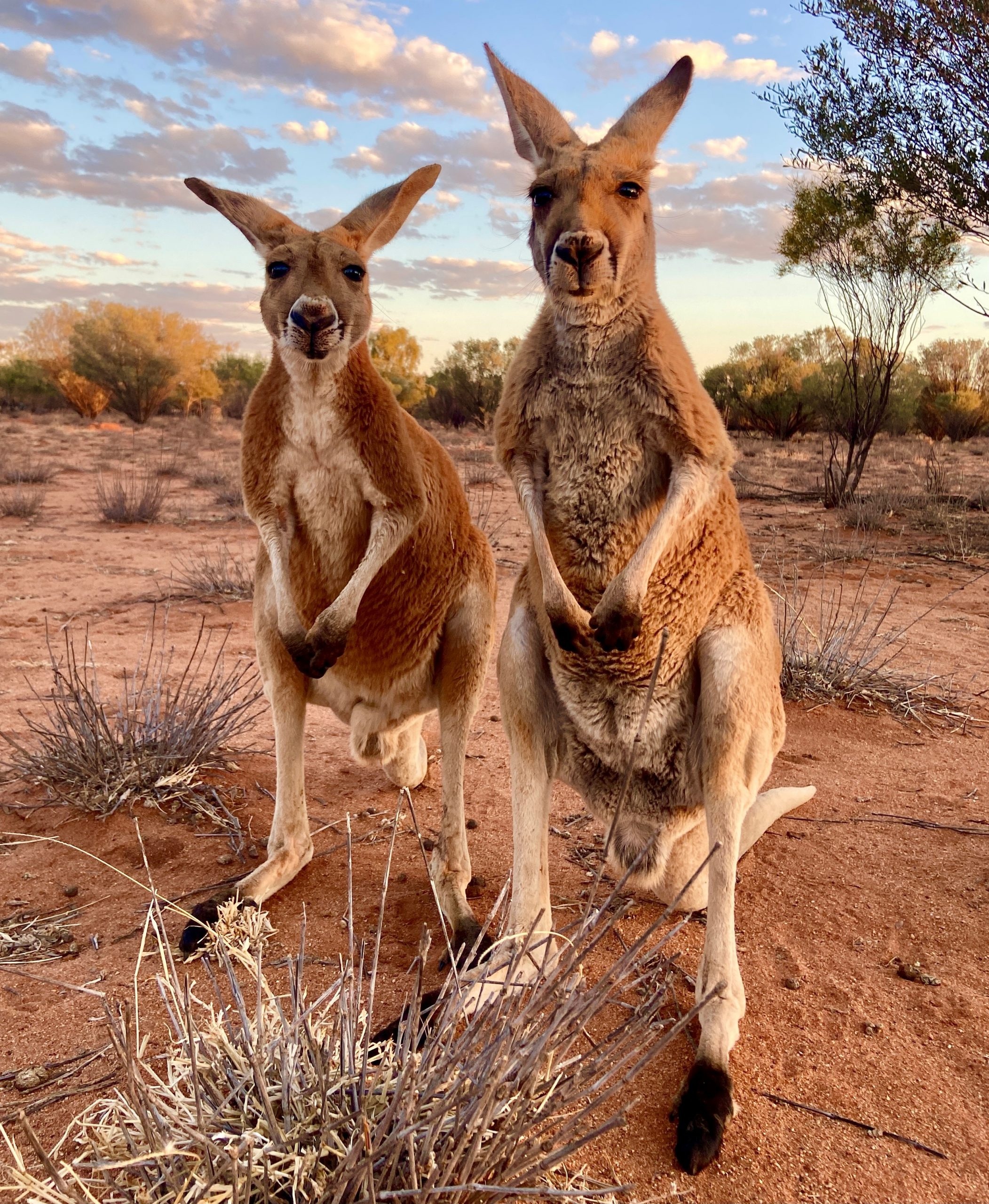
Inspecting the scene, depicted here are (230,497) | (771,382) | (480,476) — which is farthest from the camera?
(771,382)

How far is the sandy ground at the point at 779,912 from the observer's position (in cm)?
211

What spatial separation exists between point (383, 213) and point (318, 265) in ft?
1.46

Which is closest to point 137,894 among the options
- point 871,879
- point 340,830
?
point 340,830

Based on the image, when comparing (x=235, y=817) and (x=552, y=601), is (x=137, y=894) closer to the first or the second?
(x=235, y=817)

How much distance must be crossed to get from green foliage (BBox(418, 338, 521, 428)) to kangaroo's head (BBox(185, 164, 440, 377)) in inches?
1000

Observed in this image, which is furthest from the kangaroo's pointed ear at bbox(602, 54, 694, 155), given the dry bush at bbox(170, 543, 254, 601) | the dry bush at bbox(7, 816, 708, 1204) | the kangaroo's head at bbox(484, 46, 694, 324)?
the dry bush at bbox(170, 543, 254, 601)

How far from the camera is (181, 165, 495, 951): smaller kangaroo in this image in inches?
124

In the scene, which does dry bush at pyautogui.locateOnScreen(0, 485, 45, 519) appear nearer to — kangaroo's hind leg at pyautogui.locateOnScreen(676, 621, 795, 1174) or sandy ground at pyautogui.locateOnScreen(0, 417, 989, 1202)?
sandy ground at pyautogui.locateOnScreen(0, 417, 989, 1202)

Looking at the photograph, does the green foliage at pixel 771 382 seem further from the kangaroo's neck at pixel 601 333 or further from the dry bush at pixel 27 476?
the kangaroo's neck at pixel 601 333

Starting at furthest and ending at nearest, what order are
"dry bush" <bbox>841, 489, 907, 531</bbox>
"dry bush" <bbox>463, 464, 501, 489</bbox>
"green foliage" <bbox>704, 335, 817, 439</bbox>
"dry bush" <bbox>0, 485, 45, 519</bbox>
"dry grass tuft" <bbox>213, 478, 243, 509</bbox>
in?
"green foliage" <bbox>704, 335, 817, 439</bbox> → "dry bush" <bbox>463, 464, 501, 489</bbox> → "dry grass tuft" <bbox>213, 478, 243, 509</bbox> → "dry bush" <bbox>0, 485, 45, 519</bbox> → "dry bush" <bbox>841, 489, 907, 531</bbox>

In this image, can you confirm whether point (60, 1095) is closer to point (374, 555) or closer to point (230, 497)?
point (374, 555)

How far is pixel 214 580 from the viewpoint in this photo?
320 inches

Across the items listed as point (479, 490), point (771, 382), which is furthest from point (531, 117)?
point (771, 382)

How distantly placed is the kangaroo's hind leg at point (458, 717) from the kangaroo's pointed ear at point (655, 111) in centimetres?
158
